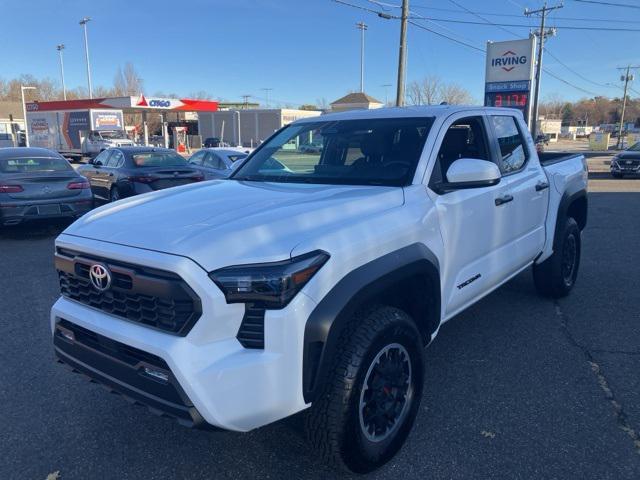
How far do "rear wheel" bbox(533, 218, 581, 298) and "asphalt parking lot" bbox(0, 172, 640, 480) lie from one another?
22 centimetres

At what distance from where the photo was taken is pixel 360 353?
8.12 ft

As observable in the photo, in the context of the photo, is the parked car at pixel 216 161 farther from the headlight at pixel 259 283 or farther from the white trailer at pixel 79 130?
the white trailer at pixel 79 130

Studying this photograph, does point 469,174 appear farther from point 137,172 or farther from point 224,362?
point 137,172

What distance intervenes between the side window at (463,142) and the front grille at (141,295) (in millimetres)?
2028

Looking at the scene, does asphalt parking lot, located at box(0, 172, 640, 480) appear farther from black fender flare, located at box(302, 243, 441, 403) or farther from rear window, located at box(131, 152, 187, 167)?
rear window, located at box(131, 152, 187, 167)

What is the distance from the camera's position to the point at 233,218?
259cm

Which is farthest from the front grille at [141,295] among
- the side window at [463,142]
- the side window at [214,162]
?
the side window at [214,162]

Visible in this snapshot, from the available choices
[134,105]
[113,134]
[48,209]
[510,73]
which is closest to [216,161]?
[48,209]

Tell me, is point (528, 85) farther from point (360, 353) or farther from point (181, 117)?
point (181, 117)

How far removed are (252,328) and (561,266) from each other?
407 centimetres

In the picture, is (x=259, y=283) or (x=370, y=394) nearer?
(x=259, y=283)

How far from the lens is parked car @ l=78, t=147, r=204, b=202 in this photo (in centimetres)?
1109

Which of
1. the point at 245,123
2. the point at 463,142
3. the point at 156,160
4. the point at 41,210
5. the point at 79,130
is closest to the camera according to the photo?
the point at 463,142

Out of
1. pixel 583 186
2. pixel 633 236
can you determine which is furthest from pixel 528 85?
pixel 583 186
